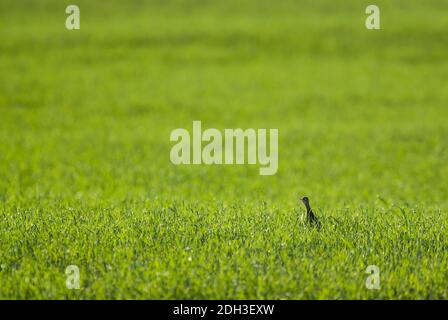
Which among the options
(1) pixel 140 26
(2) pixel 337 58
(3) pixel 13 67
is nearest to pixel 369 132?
(2) pixel 337 58

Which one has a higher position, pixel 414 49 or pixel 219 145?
pixel 414 49

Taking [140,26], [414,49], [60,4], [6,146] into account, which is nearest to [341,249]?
[6,146]

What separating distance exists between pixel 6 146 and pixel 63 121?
5.41 metres

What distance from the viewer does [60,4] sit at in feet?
166

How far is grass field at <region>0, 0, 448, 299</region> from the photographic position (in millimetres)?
6348

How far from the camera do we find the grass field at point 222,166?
635 cm

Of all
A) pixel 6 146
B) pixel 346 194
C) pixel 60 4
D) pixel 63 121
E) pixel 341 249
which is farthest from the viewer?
pixel 60 4

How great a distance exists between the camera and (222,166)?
19.0 meters

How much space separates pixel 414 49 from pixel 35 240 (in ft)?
121

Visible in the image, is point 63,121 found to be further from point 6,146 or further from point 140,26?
point 140,26
